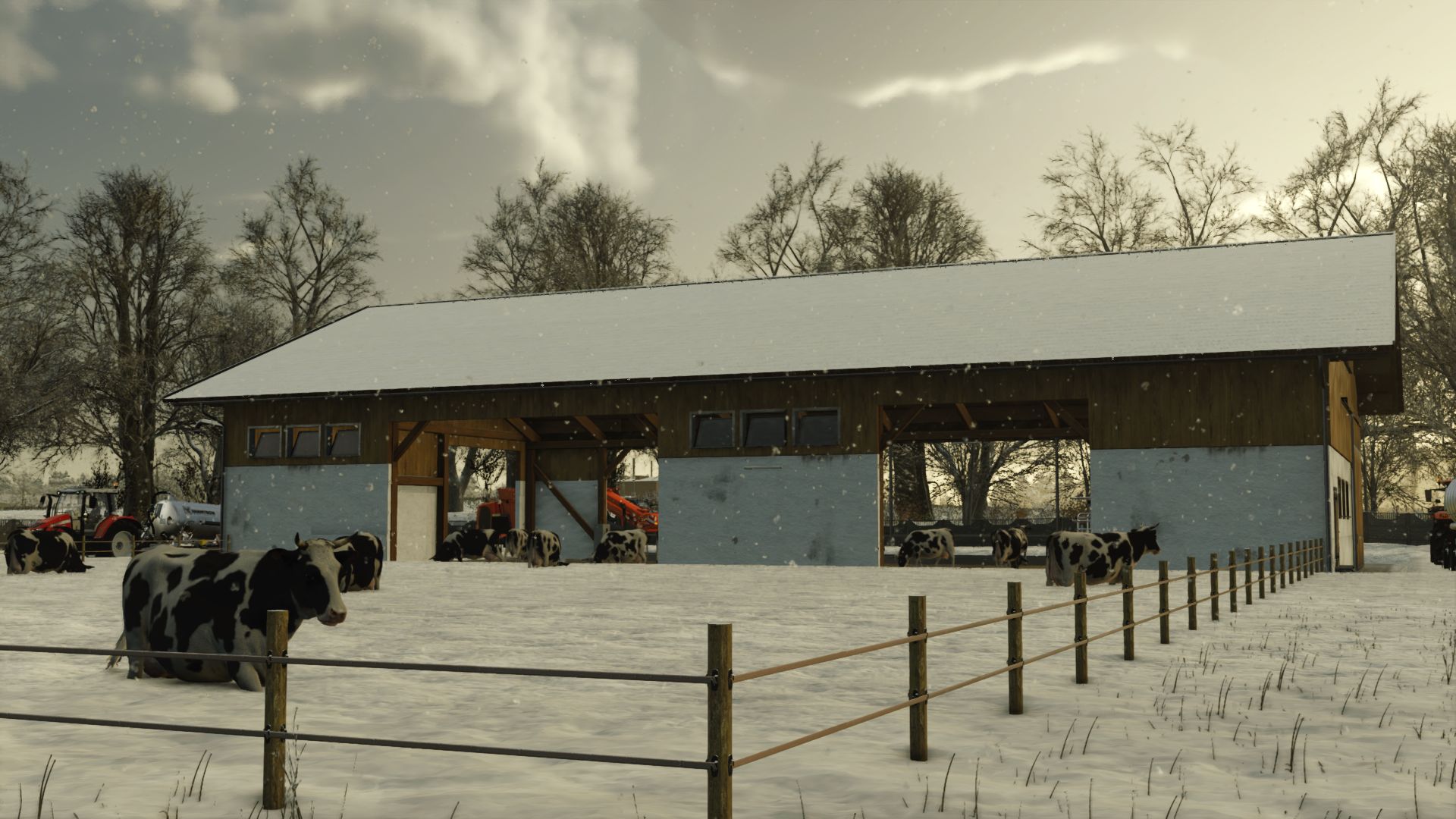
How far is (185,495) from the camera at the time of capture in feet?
207

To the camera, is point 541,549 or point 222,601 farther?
point 541,549

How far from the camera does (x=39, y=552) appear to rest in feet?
93.4

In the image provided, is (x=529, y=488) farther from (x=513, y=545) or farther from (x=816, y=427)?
(x=816, y=427)

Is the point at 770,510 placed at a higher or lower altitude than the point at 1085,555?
higher

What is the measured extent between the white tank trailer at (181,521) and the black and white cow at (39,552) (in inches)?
439

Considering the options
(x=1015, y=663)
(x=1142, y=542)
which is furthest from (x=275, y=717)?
(x=1142, y=542)

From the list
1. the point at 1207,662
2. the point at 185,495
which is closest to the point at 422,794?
the point at 1207,662

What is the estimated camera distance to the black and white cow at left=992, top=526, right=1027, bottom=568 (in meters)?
31.2

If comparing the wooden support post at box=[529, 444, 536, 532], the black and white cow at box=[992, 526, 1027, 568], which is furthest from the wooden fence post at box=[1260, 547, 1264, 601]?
the wooden support post at box=[529, 444, 536, 532]

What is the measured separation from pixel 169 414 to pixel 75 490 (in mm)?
15088

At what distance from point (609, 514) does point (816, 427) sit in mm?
19181

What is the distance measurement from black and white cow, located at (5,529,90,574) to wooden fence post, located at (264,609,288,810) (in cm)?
2481

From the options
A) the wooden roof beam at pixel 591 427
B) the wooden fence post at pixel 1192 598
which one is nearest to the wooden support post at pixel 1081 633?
the wooden fence post at pixel 1192 598

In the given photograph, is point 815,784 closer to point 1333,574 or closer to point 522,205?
point 1333,574
